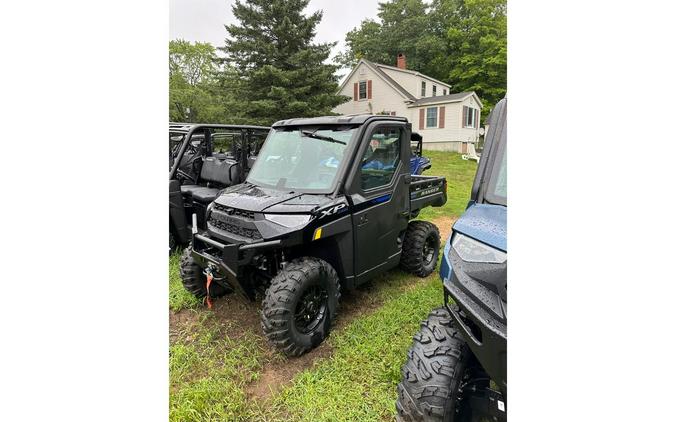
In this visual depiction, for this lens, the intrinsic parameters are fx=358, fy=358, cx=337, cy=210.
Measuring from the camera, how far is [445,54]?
30.9 m

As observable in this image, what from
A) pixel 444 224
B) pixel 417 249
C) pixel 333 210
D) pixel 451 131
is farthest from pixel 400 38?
pixel 333 210

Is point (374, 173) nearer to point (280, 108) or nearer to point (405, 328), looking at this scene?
point (405, 328)

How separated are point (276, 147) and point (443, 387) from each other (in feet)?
9.26

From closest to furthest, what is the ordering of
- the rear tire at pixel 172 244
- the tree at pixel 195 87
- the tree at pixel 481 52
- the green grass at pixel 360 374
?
the green grass at pixel 360 374 < the rear tire at pixel 172 244 < the tree at pixel 195 87 < the tree at pixel 481 52

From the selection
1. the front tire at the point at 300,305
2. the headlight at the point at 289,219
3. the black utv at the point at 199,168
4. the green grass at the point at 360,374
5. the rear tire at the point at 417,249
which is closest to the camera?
the green grass at the point at 360,374

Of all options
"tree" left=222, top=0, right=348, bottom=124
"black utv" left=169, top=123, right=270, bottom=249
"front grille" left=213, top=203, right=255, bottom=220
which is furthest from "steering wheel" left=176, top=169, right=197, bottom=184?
"tree" left=222, top=0, right=348, bottom=124

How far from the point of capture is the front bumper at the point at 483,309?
1361mm

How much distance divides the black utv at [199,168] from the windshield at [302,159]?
1427 millimetres

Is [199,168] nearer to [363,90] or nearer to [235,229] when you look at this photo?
[235,229]

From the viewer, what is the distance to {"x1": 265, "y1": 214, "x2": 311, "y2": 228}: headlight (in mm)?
2840

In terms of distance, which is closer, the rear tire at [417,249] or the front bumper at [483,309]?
the front bumper at [483,309]

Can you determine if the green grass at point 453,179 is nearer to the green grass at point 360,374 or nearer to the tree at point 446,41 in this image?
the green grass at point 360,374

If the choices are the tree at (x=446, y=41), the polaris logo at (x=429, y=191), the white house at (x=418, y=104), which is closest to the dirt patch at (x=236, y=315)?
the polaris logo at (x=429, y=191)

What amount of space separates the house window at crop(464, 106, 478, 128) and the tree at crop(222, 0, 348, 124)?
8.21m
